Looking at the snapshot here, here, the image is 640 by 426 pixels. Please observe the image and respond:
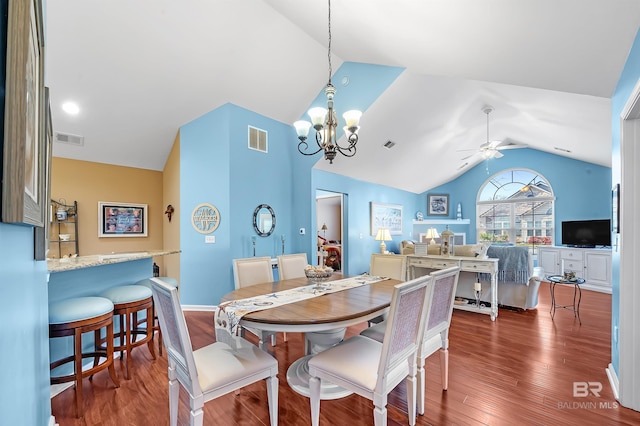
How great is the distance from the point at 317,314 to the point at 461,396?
137cm

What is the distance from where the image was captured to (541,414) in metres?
2.00

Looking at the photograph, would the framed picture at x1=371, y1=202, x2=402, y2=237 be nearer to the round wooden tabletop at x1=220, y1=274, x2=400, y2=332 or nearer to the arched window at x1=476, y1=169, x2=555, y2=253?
the arched window at x1=476, y1=169, x2=555, y2=253

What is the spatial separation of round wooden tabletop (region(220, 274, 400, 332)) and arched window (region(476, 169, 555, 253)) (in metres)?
6.51

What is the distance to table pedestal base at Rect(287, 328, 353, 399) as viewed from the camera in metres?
2.14

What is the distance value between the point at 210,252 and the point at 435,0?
Result: 13.4 ft

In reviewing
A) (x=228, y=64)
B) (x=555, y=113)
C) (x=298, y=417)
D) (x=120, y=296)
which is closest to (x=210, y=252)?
(x=120, y=296)

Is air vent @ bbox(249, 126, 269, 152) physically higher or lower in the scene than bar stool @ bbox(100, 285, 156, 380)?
higher

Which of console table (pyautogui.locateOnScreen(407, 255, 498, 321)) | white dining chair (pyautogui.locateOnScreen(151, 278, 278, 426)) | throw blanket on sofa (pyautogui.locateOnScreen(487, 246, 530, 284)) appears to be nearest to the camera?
white dining chair (pyautogui.locateOnScreen(151, 278, 278, 426))

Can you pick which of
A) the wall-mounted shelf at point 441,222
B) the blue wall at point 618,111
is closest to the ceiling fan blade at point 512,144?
the wall-mounted shelf at point 441,222

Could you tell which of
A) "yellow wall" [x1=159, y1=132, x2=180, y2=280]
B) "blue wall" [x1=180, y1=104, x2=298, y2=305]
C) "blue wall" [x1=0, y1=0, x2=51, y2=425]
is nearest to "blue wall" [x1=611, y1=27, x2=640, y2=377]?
"blue wall" [x1=0, y1=0, x2=51, y2=425]

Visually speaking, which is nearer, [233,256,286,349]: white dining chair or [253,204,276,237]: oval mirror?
[233,256,286,349]: white dining chair

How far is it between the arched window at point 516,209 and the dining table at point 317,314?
6463mm

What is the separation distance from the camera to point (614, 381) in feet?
7.50

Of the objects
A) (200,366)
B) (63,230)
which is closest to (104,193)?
(63,230)
